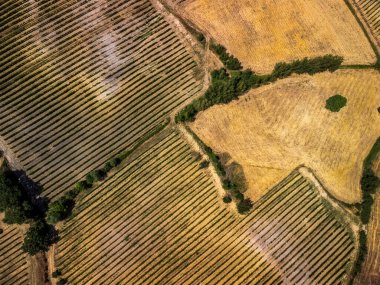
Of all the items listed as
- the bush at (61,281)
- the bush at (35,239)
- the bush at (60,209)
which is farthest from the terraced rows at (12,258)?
the bush at (60,209)

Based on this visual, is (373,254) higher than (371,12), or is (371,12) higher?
(371,12)

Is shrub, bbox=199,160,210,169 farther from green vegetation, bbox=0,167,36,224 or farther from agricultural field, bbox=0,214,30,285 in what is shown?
agricultural field, bbox=0,214,30,285

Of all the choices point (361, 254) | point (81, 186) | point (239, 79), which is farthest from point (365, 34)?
point (81, 186)

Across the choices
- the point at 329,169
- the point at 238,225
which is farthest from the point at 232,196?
the point at 329,169

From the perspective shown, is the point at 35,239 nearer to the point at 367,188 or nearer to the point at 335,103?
the point at 367,188

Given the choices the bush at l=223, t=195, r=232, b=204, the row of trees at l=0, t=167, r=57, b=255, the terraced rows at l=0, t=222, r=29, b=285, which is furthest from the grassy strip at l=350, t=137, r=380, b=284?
the terraced rows at l=0, t=222, r=29, b=285
